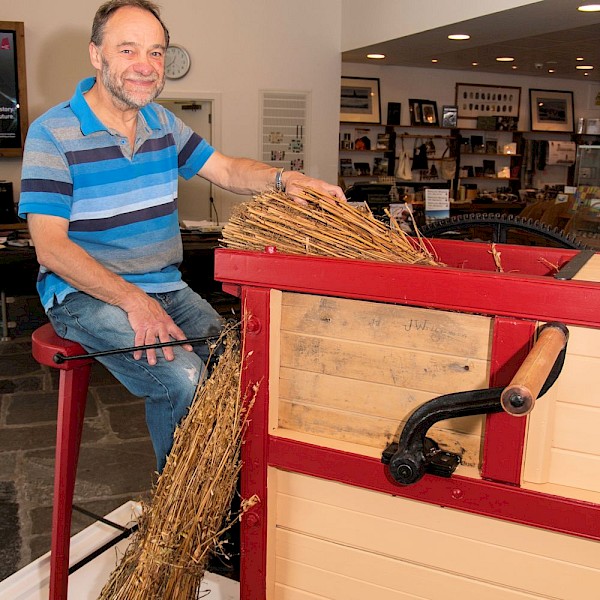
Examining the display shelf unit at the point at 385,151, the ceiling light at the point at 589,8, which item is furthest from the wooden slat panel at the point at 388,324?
the display shelf unit at the point at 385,151

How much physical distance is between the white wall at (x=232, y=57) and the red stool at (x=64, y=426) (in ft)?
17.9

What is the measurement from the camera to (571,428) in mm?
1533

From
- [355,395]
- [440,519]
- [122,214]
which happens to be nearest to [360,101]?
[122,214]

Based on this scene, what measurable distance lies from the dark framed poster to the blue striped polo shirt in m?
5.01

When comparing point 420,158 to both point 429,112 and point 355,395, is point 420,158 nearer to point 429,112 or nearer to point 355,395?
point 429,112

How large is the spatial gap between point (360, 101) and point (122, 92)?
9.77 metres

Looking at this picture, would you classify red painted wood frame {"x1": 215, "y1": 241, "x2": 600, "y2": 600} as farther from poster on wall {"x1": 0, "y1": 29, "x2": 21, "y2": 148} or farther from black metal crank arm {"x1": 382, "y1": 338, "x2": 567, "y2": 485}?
poster on wall {"x1": 0, "y1": 29, "x2": 21, "y2": 148}

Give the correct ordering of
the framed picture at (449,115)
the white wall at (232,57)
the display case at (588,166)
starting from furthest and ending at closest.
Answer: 1. the framed picture at (449,115)
2. the white wall at (232,57)
3. the display case at (588,166)

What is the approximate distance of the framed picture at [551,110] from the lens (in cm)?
1333

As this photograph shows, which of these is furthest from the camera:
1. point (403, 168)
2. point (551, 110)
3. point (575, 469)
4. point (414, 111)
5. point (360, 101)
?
point (551, 110)

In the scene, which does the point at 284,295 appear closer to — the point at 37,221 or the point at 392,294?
the point at 392,294

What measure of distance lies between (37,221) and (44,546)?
172cm

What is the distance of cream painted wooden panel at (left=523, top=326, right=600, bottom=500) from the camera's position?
149 cm

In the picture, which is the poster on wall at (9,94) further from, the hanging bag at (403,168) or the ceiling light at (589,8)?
the hanging bag at (403,168)
